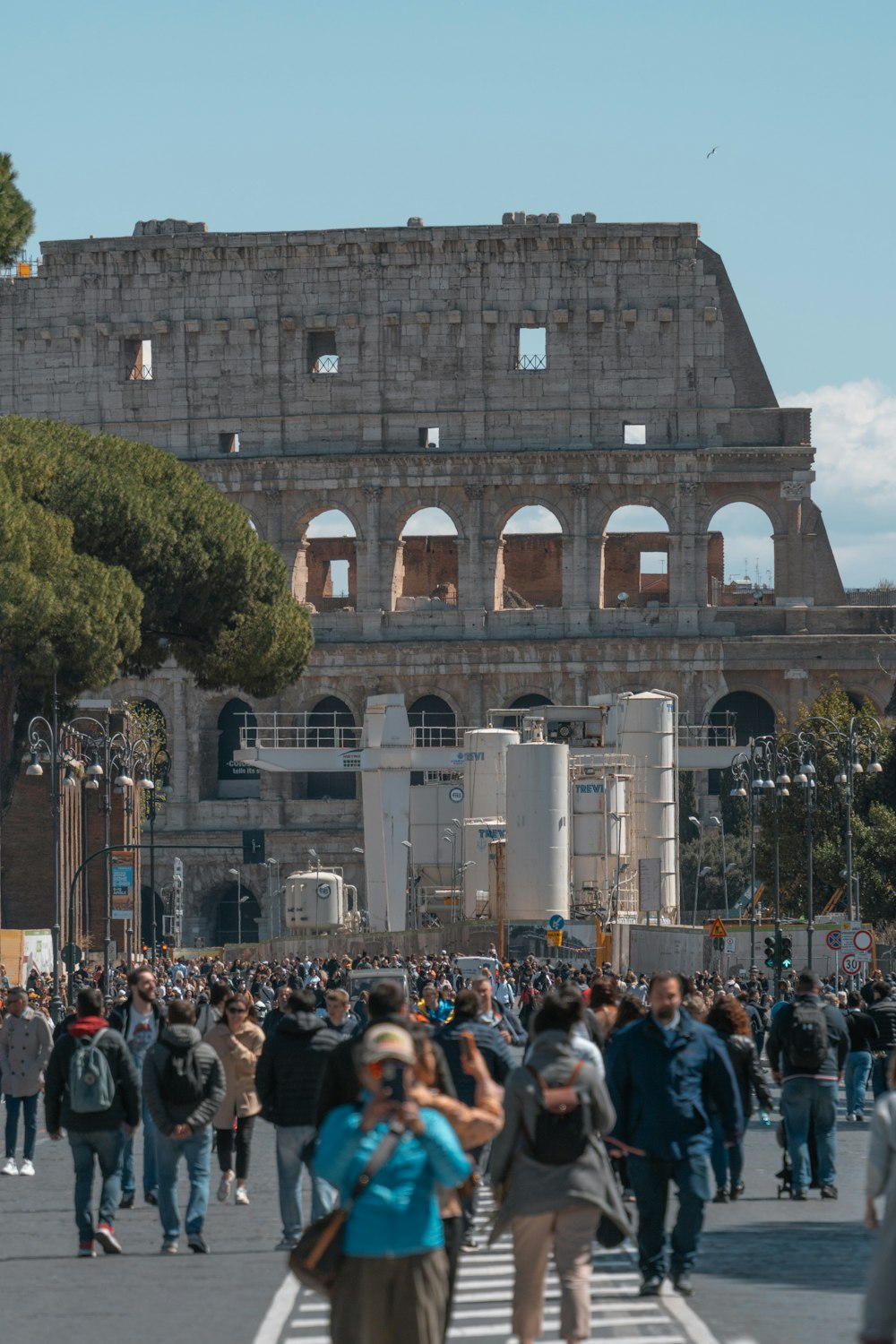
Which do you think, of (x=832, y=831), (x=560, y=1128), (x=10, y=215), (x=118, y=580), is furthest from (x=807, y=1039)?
(x=832, y=831)

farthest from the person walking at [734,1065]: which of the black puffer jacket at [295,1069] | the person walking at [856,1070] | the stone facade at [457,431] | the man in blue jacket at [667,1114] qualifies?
the stone facade at [457,431]

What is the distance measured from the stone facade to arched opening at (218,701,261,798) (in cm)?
27

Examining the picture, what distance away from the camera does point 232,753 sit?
79062 millimetres

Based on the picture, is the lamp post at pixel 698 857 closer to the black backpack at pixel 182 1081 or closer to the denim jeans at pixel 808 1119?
the denim jeans at pixel 808 1119

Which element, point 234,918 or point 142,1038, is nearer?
point 142,1038

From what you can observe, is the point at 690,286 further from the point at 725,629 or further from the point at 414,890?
the point at 414,890

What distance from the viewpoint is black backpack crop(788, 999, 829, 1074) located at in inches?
599

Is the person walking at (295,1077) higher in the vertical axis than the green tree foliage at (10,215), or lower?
lower

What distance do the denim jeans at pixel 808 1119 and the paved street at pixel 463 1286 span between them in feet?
0.71

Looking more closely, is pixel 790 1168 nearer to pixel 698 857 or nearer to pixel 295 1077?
pixel 295 1077

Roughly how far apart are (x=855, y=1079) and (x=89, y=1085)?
36.6 feet

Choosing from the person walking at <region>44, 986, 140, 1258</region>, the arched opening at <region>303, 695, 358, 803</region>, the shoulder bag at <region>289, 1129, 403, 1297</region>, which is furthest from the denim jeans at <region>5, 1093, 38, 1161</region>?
the arched opening at <region>303, 695, 358, 803</region>

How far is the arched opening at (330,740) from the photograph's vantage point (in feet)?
255

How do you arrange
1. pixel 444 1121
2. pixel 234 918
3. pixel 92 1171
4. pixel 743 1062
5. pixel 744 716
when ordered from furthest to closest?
pixel 234 918 → pixel 744 716 → pixel 743 1062 → pixel 92 1171 → pixel 444 1121
